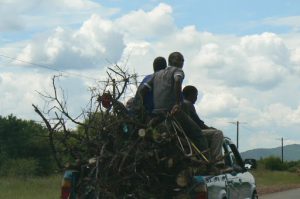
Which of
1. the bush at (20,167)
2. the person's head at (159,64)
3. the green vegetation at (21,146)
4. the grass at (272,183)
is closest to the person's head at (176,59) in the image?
the person's head at (159,64)

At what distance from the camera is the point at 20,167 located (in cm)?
5531

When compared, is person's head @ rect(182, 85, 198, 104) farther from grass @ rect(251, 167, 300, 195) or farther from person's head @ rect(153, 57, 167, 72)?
grass @ rect(251, 167, 300, 195)

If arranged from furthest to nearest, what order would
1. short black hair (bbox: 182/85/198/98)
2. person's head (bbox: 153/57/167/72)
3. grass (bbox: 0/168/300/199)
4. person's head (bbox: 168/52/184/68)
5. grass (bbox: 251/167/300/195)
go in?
grass (bbox: 251/167/300/195) < grass (bbox: 0/168/300/199) < short black hair (bbox: 182/85/198/98) < person's head (bbox: 153/57/167/72) < person's head (bbox: 168/52/184/68)

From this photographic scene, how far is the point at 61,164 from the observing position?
30.0 feet

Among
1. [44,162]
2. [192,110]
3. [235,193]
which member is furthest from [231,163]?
[44,162]

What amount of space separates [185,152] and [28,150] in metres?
57.9

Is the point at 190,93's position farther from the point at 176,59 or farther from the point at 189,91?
the point at 176,59

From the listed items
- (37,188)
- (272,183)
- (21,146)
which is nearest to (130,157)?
(37,188)

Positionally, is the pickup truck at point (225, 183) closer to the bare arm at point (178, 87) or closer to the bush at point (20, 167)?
the bare arm at point (178, 87)

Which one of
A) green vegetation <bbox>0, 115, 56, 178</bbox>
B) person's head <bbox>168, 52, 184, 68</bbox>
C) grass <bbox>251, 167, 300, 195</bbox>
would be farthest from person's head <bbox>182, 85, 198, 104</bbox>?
green vegetation <bbox>0, 115, 56, 178</bbox>

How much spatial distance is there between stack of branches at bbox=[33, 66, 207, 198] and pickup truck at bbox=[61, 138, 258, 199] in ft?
0.34

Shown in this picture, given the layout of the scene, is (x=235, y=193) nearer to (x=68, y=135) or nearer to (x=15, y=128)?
(x=68, y=135)

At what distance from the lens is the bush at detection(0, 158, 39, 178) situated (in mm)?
52756

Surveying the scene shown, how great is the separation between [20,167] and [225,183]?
4718 cm
